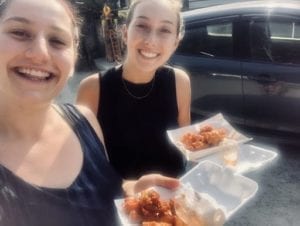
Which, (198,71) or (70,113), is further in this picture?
(198,71)

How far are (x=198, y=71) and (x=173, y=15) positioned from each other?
105 inches

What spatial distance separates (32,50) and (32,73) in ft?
0.27

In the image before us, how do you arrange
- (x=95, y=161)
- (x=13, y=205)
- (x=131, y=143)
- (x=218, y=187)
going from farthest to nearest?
1. (x=131, y=143)
2. (x=218, y=187)
3. (x=95, y=161)
4. (x=13, y=205)

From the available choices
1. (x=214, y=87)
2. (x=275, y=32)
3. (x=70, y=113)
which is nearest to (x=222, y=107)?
(x=214, y=87)

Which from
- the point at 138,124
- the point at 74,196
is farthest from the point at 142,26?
the point at 74,196

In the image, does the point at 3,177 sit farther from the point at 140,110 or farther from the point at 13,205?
the point at 140,110

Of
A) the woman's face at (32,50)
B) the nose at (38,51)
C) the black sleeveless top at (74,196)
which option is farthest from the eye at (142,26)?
the nose at (38,51)

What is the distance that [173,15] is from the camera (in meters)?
2.39

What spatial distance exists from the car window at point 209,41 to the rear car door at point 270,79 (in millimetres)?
274

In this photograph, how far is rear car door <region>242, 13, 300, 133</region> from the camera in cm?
445

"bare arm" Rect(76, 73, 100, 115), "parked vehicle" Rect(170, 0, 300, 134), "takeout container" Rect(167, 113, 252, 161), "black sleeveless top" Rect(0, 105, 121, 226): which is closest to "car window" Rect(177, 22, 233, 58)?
"parked vehicle" Rect(170, 0, 300, 134)

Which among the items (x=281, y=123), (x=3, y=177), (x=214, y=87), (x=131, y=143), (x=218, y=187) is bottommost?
A: (x=281, y=123)

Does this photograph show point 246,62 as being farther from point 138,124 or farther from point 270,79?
point 138,124

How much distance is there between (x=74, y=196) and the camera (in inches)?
57.8
